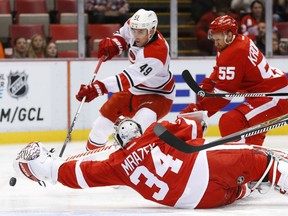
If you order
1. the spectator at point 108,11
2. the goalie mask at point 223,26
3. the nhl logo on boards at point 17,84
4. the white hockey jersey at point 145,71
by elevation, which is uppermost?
the goalie mask at point 223,26

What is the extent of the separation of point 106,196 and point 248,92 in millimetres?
1075

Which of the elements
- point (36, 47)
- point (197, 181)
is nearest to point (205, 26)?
point (36, 47)

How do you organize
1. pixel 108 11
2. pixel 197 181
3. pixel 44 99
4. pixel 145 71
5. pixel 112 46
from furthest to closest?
pixel 108 11, pixel 44 99, pixel 112 46, pixel 145 71, pixel 197 181

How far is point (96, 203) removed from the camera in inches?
209

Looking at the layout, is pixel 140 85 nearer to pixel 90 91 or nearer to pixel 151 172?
→ pixel 90 91

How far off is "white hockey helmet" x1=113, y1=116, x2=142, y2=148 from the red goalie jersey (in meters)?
0.03

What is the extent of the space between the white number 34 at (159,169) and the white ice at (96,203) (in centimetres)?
14

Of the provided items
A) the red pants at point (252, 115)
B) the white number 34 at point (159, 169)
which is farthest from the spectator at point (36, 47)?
the white number 34 at point (159, 169)

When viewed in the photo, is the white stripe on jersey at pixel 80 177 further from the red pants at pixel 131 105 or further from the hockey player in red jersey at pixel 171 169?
the red pants at pixel 131 105

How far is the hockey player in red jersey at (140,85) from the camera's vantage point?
597 cm

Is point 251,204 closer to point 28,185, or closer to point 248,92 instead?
point 248,92

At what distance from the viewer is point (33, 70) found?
8156mm

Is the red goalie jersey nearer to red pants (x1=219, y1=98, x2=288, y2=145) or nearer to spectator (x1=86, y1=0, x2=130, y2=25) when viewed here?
red pants (x1=219, y1=98, x2=288, y2=145)

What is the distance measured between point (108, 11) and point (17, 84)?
1.10 metres
